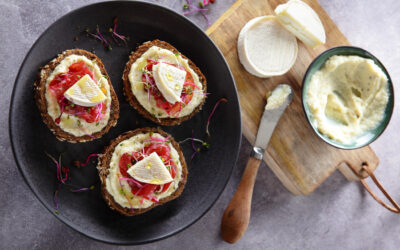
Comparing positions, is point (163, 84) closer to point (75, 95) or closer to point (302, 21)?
point (75, 95)

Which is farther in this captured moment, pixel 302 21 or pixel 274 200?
pixel 274 200

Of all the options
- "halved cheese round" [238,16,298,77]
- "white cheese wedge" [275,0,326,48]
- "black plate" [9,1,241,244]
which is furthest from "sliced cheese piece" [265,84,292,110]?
"white cheese wedge" [275,0,326,48]

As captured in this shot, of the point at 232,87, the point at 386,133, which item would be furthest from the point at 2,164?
the point at 386,133

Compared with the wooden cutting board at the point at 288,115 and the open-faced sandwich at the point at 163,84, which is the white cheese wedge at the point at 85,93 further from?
the wooden cutting board at the point at 288,115

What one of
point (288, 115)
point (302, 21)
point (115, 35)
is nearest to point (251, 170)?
point (288, 115)

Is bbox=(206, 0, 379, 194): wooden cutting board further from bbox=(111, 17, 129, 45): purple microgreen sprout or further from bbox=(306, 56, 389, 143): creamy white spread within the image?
bbox=(111, 17, 129, 45): purple microgreen sprout

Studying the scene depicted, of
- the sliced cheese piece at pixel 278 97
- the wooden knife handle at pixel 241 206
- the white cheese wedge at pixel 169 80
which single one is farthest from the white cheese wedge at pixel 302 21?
the wooden knife handle at pixel 241 206
